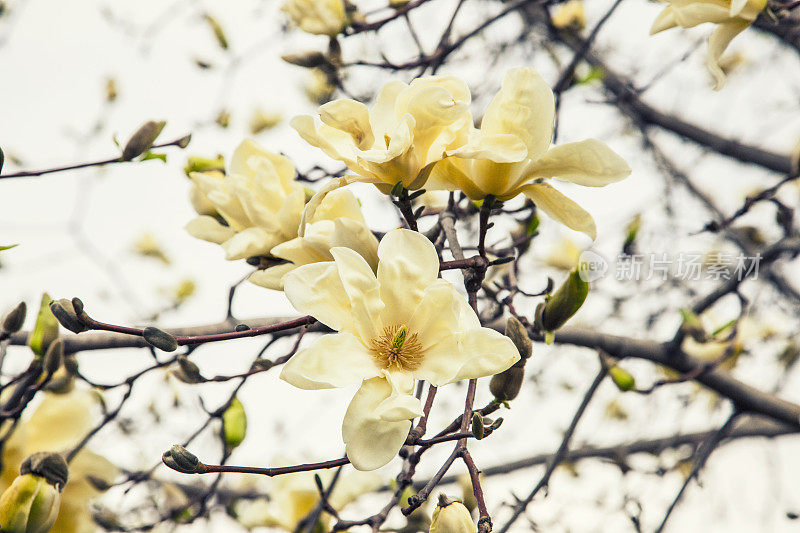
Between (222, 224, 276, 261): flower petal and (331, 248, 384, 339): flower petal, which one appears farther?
(222, 224, 276, 261): flower petal

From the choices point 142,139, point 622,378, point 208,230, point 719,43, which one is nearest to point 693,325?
point 622,378

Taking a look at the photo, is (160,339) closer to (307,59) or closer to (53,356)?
(53,356)

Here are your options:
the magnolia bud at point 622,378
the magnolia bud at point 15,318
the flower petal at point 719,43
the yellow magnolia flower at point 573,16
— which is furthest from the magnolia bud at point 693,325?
the yellow magnolia flower at point 573,16

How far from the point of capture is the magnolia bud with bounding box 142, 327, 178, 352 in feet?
2.01

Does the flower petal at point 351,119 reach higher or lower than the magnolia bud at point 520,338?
higher

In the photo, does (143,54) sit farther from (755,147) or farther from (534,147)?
(755,147)

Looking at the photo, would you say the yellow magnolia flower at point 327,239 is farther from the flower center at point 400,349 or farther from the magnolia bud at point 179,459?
the magnolia bud at point 179,459

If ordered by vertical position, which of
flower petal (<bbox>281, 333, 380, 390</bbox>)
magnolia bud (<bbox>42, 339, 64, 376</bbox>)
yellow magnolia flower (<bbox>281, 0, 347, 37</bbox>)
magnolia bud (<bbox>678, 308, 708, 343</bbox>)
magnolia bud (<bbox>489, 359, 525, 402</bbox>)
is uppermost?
yellow magnolia flower (<bbox>281, 0, 347, 37</bbox>)

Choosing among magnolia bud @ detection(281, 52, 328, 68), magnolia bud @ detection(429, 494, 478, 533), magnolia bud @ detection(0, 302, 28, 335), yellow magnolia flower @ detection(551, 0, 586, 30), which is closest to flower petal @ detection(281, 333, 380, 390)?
magnolia bud @ detection(429, 494, 478, 533)

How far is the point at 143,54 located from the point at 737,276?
5.63 feet

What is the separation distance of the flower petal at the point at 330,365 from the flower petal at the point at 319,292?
0.02 meters

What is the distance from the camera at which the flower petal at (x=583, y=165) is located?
603 millimetres

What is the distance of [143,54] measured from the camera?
190cm

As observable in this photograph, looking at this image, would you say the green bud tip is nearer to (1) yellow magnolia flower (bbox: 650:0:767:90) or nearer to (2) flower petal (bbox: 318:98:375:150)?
(2) flower petal (bbox: 318:98:375:150)
